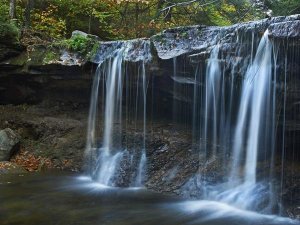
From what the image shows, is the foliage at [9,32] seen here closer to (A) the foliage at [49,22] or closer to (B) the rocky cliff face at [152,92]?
(B) the rocky cliff face at [152,92]

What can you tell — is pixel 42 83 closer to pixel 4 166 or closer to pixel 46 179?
pixel 4 166

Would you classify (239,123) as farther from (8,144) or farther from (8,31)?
(8,31)

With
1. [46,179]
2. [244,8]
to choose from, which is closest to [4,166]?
[46,179]

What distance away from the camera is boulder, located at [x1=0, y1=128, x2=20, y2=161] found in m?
11.1

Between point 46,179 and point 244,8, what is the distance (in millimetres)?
9519

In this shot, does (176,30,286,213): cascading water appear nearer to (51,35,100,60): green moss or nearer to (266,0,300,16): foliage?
(51,35,100,60): green moss

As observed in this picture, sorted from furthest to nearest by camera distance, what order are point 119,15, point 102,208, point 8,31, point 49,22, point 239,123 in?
1. point 119,15
2. point 49,22
3. point 8,31
4. point 239,123
5. point 102,208

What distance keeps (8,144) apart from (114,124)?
118 inches

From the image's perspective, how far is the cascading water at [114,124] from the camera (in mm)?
10008

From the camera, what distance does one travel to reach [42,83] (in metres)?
12.1

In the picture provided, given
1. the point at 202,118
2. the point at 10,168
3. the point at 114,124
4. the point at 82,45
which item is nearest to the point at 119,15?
the point at 82,45

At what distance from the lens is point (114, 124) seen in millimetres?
10984

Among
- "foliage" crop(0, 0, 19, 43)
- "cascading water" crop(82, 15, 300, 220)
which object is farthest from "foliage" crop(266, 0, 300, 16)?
"foliage" crop(0, 0, 19, 43)

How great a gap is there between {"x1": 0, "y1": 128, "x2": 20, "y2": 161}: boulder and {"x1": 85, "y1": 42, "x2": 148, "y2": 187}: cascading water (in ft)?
6.72
